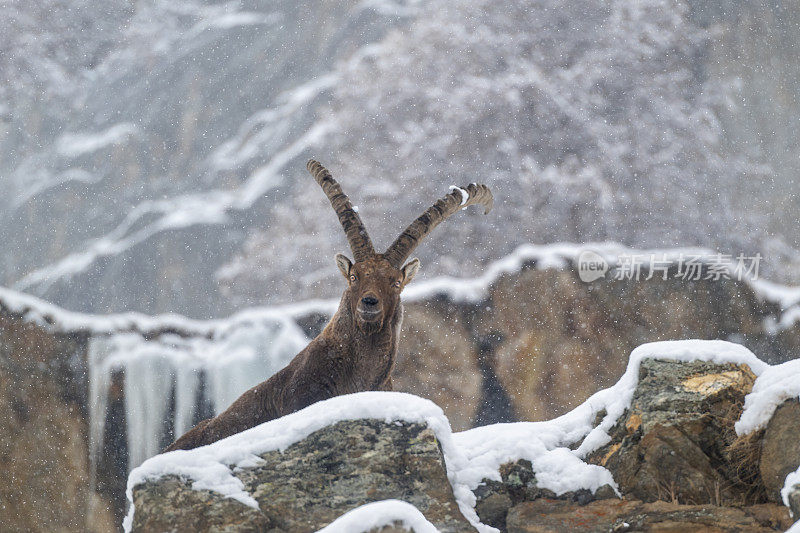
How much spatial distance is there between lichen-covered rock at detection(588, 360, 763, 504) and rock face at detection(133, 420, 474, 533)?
2.73 ft

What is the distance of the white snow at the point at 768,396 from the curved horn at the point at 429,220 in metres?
1.97

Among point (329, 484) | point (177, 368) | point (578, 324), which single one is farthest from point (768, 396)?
point (177, 368)

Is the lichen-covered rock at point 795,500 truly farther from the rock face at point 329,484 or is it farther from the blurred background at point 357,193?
the blurred background at point 357,193

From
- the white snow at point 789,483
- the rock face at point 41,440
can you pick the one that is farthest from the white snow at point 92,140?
the white snow at point 789,483

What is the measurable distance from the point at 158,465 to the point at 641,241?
44.8ft

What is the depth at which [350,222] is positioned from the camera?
200 inches

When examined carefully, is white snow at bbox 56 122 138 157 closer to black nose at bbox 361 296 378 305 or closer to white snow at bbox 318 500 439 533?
black nose at bbox 361 296 378 305

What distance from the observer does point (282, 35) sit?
72.9 feet

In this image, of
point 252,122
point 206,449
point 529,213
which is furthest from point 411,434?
point 252,122

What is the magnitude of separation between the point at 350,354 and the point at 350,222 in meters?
0.81

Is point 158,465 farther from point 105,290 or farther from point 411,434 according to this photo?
point 105,290

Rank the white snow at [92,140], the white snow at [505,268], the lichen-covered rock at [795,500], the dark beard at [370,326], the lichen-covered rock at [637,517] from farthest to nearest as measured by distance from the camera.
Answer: the white snow at [92,140] → the white snow at [505,268] → the dark beard at [370,326] → the lichen-covered rock at [637,517] → the lichen-covered rock at [795,500]

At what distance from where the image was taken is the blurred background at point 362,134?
16.6 meters

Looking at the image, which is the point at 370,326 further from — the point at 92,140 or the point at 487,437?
the point at 92,140
